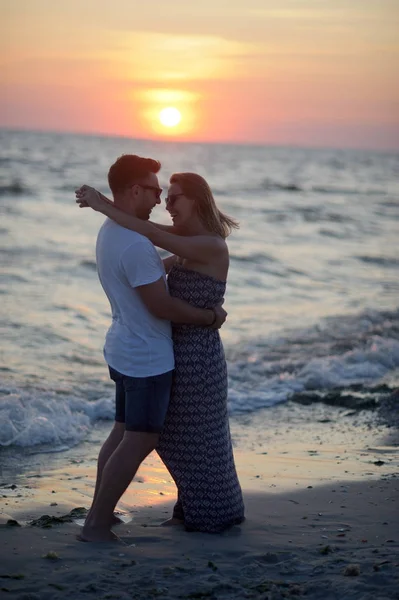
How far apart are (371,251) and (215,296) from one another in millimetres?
18524

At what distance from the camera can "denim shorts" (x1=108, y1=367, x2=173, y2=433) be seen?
14.6 ft

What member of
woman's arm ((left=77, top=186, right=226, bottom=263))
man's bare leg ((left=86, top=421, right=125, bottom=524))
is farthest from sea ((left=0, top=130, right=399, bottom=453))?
woman's arm ((left=77, top=186, right=226, bottom=263))

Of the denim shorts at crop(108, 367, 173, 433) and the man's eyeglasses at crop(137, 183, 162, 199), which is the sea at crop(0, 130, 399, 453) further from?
the man's eyeglasses at crop(137, 183, 162, 199)

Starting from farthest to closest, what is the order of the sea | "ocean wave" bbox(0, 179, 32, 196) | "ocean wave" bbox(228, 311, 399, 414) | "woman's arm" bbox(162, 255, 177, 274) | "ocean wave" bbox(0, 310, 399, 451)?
1. "ocean wave" bbox(0, 179, 32, 196)
2. "ocean wave" bbox(228, 311, 399, 414)
3. the sea
4. "ocean wave" bbox(0, 310, 399, 451)
5. "woman's arm" bbox(162, 255, 177, 274)

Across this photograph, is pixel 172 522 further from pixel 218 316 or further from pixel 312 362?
pixel 312 362

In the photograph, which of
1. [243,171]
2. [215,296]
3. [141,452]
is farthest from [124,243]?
[243,171]

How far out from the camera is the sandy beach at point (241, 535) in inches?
150

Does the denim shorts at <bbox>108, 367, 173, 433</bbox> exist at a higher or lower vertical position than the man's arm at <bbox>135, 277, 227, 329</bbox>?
lower

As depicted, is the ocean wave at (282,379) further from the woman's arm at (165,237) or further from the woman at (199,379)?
the woman's arm at (165,237)

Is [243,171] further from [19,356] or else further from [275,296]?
[19,356]

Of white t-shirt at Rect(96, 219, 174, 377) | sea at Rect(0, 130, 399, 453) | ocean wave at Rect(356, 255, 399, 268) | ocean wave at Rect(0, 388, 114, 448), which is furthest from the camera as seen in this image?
ocean wave at Rect(356, 255, 399, 268)

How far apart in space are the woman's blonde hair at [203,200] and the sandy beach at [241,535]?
1.68 m

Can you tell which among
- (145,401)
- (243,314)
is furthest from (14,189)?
(145,401)

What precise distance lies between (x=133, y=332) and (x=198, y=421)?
65 cm
